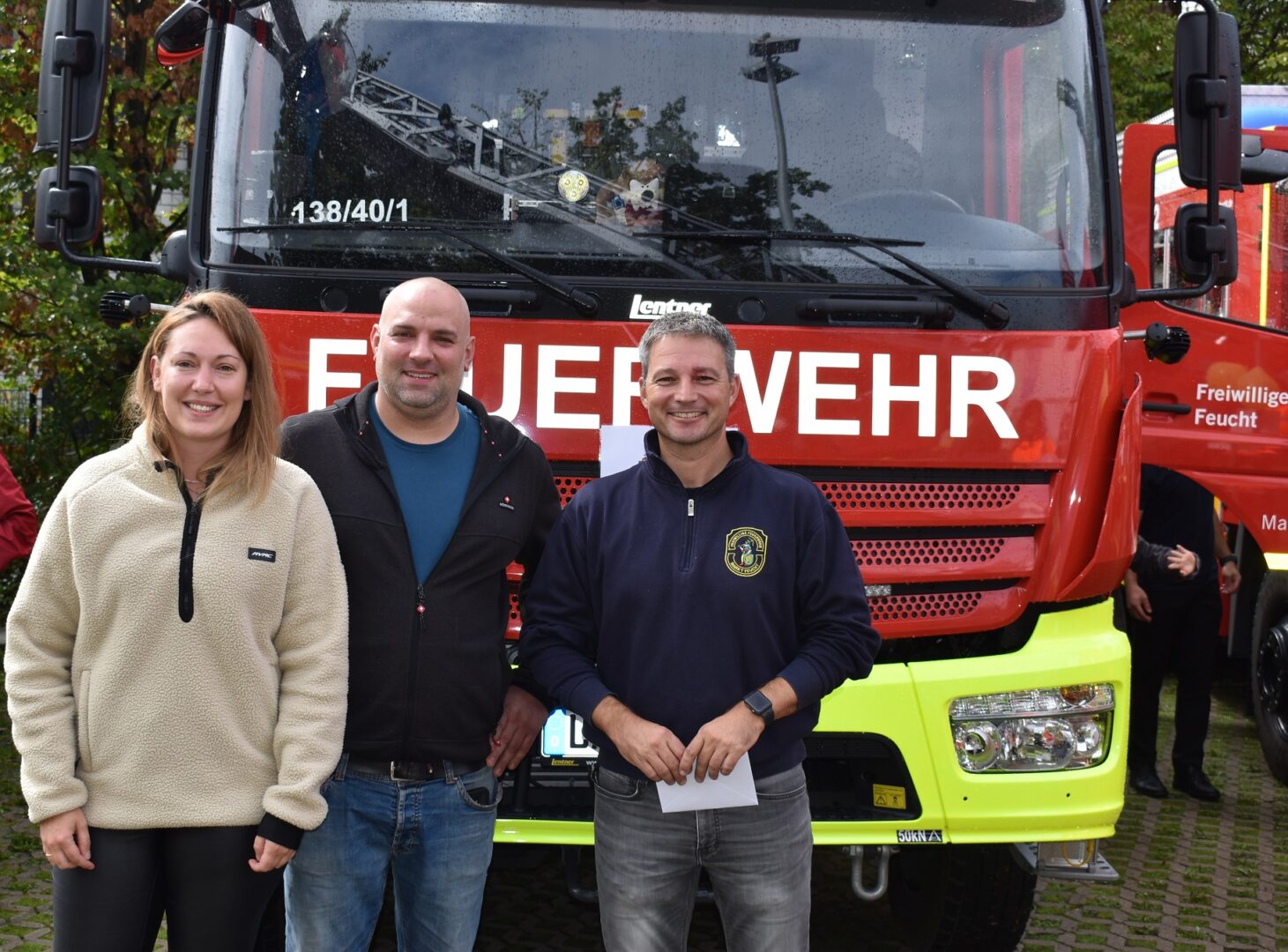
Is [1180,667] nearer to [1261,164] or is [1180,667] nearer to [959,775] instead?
[1261,164]

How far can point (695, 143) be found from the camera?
4.04 meters

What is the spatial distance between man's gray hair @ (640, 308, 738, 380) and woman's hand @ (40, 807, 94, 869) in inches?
50.6

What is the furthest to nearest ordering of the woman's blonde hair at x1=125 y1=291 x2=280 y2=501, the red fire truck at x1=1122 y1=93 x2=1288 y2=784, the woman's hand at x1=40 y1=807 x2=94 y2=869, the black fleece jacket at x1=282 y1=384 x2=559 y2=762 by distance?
the red fire truck at x1=1122 y1=93 x2=1288 y2=784 → the black fleece jacket at x1=282 y1=384 x2=559 y2=762 → the woman's blonde hair at x1=125 y1=291 x2=280 y2=501 → the woman's hand at x1=40 y1=807 x2=94 y2=869

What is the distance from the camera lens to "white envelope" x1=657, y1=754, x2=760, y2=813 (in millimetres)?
2879

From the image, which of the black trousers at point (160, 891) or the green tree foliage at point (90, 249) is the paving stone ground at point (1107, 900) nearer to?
the black trousers at point (160, 891)

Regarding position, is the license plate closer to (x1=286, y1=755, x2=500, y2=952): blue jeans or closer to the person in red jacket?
(x1=286, y1=755, x2=500, y2=952): blue jeans

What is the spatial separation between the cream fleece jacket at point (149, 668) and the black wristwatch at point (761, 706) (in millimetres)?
765

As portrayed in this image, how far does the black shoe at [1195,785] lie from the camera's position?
697 centimetres

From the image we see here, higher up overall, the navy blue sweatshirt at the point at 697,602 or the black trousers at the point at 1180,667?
the navy blue sweatshirt at the point at 697,602

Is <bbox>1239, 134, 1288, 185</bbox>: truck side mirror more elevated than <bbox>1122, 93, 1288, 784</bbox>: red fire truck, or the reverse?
<bbox>1239, 134, 1288, 185</bbox>: truck side mirror

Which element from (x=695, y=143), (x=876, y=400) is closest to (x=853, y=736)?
(x=876, y=400)

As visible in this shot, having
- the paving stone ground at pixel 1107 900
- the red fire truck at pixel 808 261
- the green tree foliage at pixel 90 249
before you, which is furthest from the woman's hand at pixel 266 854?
the green tree foliage at pixel 90 249

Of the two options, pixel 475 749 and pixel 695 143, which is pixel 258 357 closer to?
pixel 475 749

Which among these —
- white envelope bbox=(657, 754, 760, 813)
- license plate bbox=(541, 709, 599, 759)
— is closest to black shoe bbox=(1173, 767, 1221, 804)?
license plate bbox=(541, 709, 599, 759)
